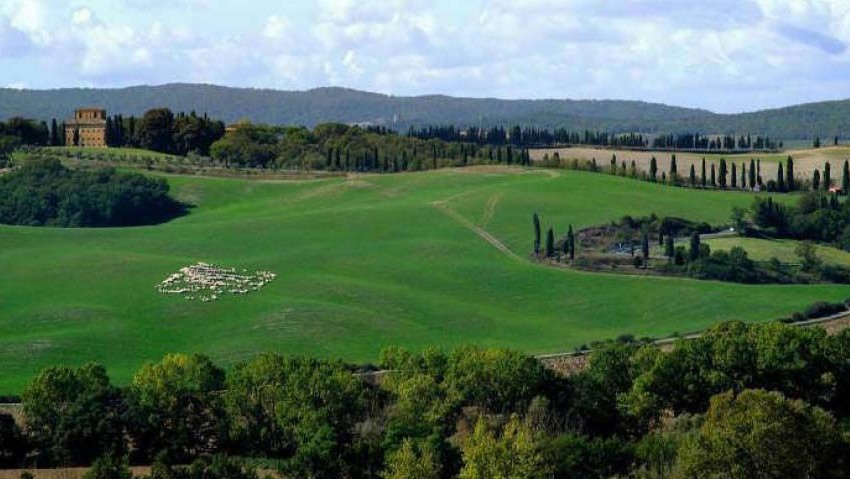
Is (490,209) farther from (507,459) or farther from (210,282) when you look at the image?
(507,459)

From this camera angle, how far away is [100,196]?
13212 centimetres

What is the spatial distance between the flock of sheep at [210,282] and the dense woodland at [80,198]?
33809mm

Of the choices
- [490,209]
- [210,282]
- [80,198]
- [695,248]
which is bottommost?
[210,282]

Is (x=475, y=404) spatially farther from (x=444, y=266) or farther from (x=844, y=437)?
(x=444, y=266)

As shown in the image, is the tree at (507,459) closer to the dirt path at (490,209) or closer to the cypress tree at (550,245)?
the cypress tree at (550,245)

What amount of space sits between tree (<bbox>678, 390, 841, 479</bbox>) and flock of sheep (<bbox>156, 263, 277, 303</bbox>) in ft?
141

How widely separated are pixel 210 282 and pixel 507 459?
45.5m

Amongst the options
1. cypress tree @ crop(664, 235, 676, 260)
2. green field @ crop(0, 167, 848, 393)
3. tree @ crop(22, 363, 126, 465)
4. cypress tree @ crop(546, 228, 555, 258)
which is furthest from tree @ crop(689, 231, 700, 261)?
tree @ crop(22, 363, 126, 465)

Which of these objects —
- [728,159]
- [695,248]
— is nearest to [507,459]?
[695,248]

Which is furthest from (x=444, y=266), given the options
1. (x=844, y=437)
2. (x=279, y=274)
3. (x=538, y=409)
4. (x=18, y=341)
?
(x=844, y=437)

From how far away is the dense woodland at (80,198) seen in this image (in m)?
130

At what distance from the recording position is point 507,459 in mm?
53375

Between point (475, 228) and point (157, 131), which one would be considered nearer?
point (475, 228)

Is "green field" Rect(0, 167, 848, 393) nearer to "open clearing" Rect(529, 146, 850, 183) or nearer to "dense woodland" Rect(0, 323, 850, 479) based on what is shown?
"dense woodland" Rect(0, 323, 850, 479)
